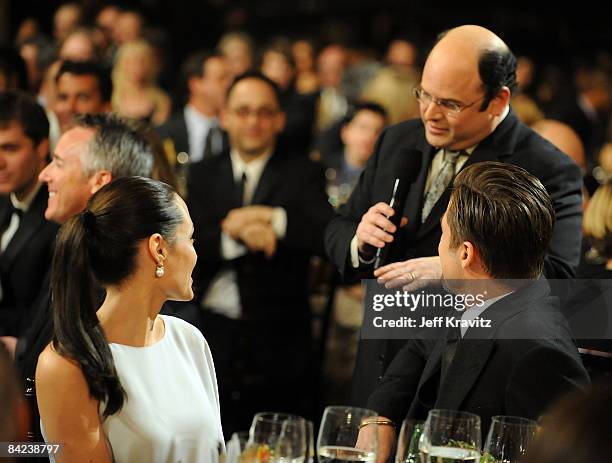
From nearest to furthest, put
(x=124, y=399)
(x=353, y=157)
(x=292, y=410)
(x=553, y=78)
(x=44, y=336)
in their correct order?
1. (x=124, y=399)
2. (x=44, y=336)
3. (x=292, y=410)
4. (x=353, y=157)
5. (x=553, y=78)

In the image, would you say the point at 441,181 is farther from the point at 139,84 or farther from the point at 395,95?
the point at 139,84

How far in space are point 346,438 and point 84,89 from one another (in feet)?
10.5

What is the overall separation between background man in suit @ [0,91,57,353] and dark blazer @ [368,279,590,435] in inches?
66.3

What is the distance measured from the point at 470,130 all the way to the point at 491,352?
856 millimetres

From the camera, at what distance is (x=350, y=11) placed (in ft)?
42.1

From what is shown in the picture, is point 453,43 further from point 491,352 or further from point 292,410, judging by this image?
point 292,410

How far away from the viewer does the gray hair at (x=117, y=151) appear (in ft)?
10.6

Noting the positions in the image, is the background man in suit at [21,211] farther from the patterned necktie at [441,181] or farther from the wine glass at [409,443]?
the wine glass at [409,443]

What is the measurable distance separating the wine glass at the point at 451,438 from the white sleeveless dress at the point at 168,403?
1.42 ft

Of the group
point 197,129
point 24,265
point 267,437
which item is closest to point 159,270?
point 267,437

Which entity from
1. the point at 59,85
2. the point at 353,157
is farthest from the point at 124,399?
the point at 353,157

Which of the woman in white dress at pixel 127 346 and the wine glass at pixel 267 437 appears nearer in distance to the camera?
the wine glass at pixel 267 437

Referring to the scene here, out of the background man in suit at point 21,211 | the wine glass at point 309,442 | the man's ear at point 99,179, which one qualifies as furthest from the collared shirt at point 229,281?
the wine glass at point 309,442

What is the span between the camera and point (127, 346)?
2.31m
